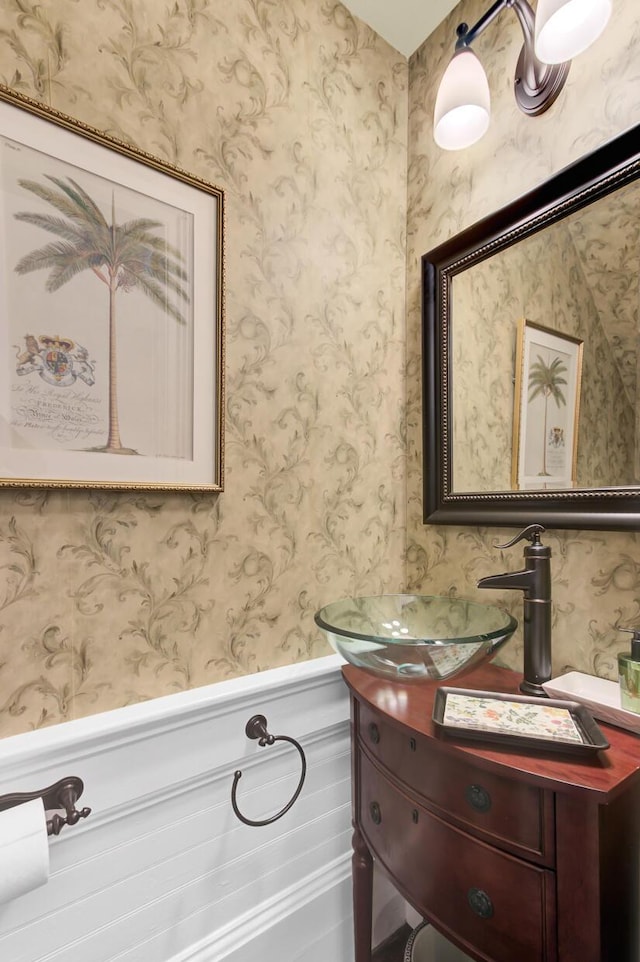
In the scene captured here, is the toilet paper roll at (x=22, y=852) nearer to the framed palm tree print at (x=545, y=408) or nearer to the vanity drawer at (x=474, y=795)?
the vanity drawer at (x=474, y=795)

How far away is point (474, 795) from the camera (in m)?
0.65

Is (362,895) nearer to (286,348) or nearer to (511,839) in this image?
(511,839)

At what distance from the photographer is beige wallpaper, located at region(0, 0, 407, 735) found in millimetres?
729

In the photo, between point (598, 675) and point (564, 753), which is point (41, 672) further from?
point (598, 675)

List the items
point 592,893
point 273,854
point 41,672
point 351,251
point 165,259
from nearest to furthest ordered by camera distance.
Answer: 1. point 592,893
2. point 41,672
3. point 165,259
4. point 273,854
5. point 351,251

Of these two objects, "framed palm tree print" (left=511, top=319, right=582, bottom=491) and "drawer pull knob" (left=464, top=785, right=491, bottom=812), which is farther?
"framed palm tree print" (left=511, top=319, right=582, bottom=491)

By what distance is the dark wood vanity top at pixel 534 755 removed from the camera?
0.56 meters

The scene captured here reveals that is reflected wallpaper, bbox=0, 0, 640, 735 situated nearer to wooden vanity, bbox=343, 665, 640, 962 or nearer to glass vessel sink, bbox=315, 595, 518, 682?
glass vessel sink, bbox=315, 595, 518, 682

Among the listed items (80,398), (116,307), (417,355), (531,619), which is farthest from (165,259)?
(531,619)

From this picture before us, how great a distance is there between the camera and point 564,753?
610mm

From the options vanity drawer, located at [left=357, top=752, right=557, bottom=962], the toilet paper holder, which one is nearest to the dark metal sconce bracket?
vanity drawer, located at [left=357, top=752, right=557, bottom=962]

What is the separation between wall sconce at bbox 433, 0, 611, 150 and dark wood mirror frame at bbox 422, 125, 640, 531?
0.60 ft

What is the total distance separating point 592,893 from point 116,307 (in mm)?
1076

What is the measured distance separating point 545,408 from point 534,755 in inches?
24.3
